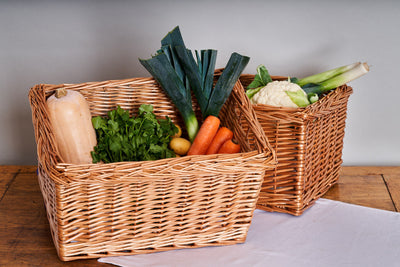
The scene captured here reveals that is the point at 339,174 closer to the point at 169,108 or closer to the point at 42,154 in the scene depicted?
the point at 169,108

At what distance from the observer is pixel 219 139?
1.19 metres

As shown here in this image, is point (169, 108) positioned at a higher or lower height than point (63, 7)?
lower

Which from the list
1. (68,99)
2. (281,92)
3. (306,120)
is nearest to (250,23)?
(281,92)

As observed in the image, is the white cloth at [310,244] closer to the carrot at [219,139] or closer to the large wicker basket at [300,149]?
the large wicker basket at [300,149]

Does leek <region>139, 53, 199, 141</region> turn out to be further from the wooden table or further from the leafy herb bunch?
the wooden table

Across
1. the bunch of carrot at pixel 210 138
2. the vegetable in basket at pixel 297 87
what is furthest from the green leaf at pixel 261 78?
the bunch of carrot at pixel 210 138

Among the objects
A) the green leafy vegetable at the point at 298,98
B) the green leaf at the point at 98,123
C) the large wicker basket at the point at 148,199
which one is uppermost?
→ the green leafy vegetable at the point at 298,98

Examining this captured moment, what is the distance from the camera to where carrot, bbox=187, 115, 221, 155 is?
121 centimetres

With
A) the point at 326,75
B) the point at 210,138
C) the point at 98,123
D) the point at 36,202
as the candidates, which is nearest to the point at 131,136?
the point at 98,123

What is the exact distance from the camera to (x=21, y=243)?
1.10 meters

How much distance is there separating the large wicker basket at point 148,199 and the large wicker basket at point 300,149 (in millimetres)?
91

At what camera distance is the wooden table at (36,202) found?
106 cm

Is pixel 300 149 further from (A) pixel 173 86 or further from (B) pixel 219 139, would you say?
(A) pixel 173 86

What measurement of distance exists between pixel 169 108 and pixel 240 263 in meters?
0.51
